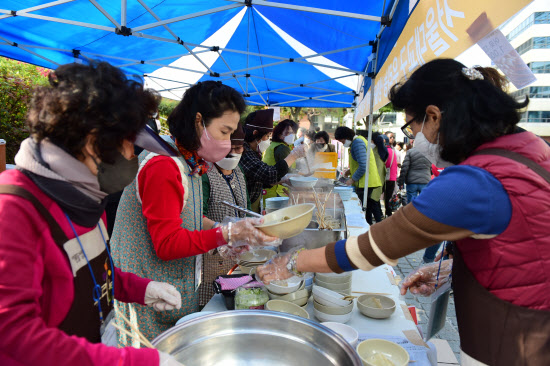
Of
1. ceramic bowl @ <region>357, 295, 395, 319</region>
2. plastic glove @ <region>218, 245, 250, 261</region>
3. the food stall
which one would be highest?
plastic glove @ <region>218, 245, 250, 261</region>

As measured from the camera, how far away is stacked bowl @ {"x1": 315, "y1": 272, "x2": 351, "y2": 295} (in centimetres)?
178

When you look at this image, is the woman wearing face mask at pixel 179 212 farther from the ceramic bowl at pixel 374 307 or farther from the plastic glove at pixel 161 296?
the ceramic bowl at pixel 374 307

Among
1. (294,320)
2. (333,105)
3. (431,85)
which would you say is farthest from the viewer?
(333,105)

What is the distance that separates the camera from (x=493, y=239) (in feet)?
3.28

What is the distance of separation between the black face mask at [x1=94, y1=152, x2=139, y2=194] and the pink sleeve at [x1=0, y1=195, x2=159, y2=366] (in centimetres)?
19

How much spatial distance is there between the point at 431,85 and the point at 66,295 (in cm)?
135

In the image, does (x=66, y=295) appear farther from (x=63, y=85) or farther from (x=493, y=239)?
(x=493, y=239)

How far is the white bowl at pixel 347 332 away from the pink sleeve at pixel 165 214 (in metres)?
0.68

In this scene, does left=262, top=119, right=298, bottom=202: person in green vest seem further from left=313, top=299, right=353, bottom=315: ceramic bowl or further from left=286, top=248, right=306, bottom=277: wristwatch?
left=286, top=248, right=306, bottom=277: wristwatch

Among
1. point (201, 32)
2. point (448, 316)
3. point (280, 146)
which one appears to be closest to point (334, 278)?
point (448, 316)

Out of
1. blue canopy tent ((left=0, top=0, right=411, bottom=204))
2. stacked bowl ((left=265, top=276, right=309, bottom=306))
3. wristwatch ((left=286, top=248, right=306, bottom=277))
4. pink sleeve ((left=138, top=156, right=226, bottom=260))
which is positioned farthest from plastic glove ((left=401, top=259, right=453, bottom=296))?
blue canopy tent ((left=0, top=0, right=411, bottom=204))

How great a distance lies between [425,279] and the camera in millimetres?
1642

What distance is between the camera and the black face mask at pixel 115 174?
0.90 metres

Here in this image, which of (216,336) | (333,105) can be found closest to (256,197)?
(216,336)
